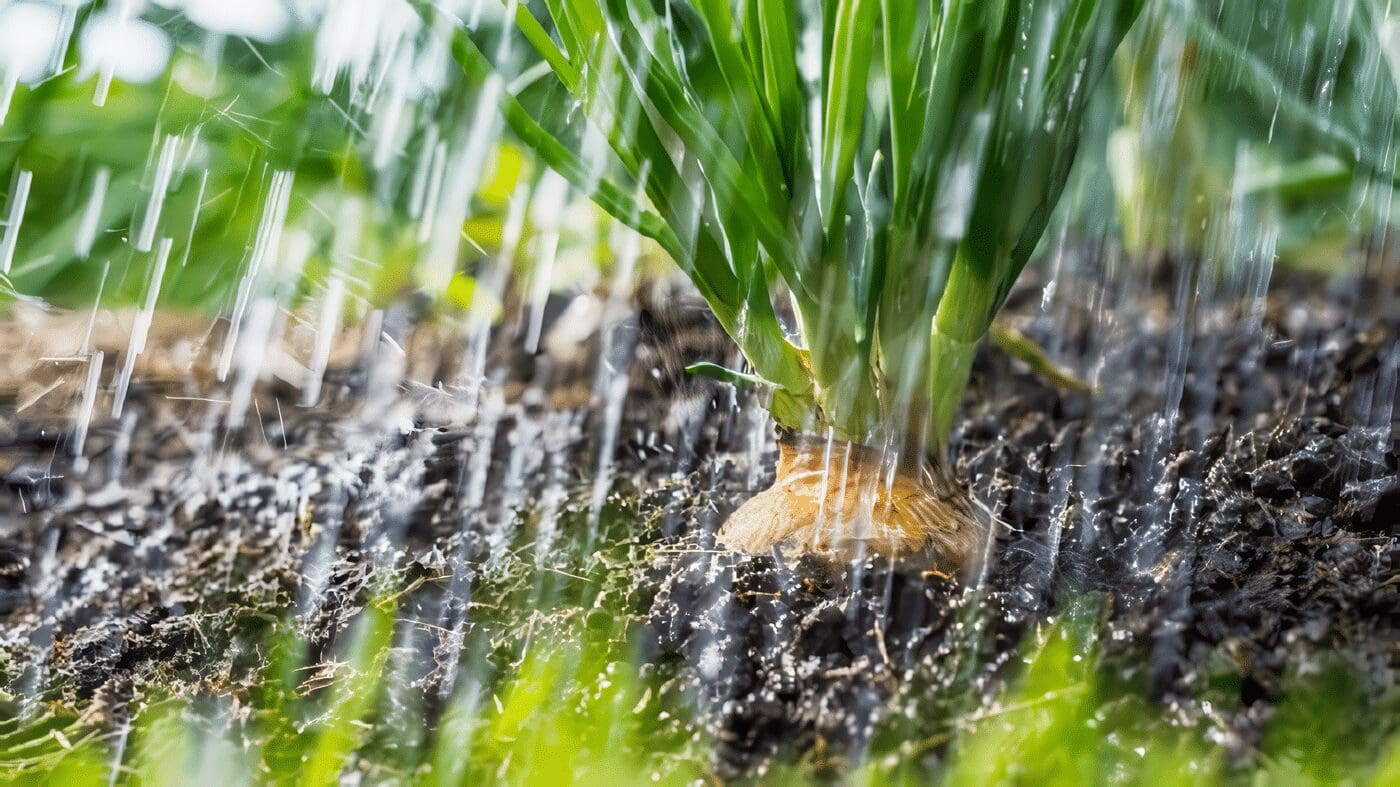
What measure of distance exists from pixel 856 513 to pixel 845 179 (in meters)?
0.25

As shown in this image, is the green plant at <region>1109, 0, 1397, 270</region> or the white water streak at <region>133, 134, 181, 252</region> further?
the white water streak at <region>133, 134, 181, 252</region>

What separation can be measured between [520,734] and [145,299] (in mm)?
1250

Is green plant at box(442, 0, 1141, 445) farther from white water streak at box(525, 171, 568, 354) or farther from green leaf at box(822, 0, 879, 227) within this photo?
white water streak at box(525, 171, 568, 354)

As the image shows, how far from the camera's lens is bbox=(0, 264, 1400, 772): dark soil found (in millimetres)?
555

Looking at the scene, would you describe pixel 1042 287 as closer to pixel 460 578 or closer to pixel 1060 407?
pixel 1060 407

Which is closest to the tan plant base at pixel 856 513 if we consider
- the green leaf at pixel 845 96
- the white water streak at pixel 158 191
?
the green leaf at pixel 845 96

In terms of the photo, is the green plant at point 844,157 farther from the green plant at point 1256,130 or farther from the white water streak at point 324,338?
the white water streak at point 324,338

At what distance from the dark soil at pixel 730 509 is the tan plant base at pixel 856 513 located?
3 cm

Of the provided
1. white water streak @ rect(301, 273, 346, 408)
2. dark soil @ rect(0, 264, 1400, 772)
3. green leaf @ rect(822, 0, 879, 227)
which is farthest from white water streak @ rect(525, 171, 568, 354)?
green leaf @ rect(822, 0, 879, 227)

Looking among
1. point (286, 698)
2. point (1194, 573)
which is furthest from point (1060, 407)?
point (286, 698)

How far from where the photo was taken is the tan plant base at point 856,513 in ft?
2.16

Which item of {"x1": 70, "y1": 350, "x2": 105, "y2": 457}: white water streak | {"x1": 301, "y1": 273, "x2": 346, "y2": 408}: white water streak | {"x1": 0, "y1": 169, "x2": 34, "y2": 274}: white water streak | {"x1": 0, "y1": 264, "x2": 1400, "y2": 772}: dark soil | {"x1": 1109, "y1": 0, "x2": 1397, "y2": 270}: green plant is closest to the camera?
{"x1": 0, "y1": 264, "x2": 1400, "y2": 772}: dark soil

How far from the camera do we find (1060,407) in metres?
1.07

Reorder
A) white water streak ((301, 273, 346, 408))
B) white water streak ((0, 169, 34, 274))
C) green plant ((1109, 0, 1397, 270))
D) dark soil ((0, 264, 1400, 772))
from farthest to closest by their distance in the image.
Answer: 1. white water streak ((0, 169, 34, 274))
2. white water streak ((301, 273, 346, 408))
3. green plant ((1109, 0, 1397, 270))
4. dark soil ((0, 264, 1400, 772))
